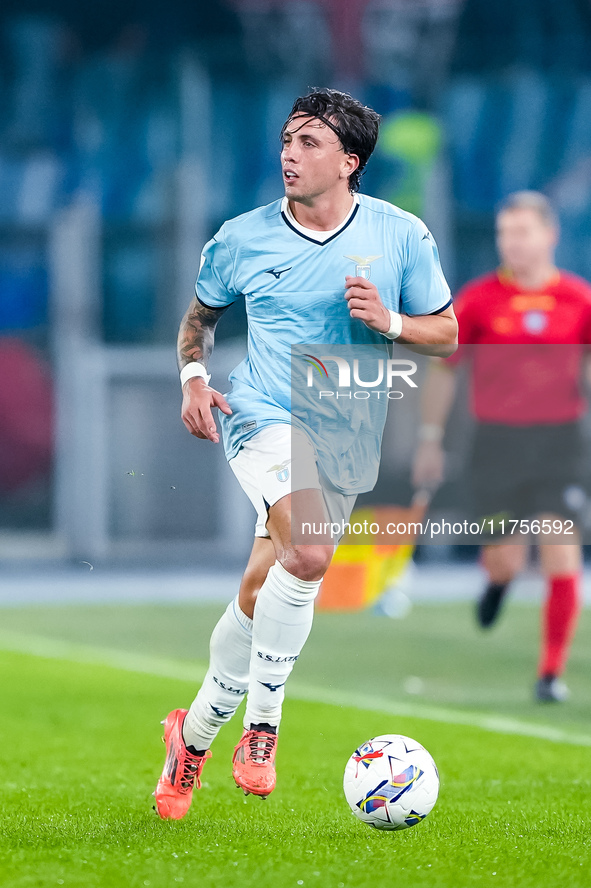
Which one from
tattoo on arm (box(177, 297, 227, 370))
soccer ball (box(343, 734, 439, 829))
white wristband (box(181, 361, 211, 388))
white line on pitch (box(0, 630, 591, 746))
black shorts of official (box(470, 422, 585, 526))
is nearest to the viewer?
soccer ball (box(343, 734, 439, 829))

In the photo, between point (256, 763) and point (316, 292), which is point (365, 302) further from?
point (256, 763)

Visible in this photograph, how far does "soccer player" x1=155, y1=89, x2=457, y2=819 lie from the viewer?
3.30m

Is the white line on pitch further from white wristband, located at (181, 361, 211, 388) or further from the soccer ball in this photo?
white wristband, located at (181, 361, 211, 388)

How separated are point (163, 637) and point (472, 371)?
298cm

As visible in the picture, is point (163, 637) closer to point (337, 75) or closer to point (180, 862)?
point (180, 862)

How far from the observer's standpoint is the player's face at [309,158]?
3369mm

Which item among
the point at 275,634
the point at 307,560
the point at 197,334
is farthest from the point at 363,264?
the point at 275,634

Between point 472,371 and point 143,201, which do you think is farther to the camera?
point 143,201

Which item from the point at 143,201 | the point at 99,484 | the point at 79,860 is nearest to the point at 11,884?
the point at 79,860

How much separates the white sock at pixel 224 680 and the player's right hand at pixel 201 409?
499 mm

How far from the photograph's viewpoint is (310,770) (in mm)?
4289

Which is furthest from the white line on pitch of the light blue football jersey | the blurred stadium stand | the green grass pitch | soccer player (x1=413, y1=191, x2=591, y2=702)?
the blurred stadium stand

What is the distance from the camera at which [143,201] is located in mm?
14648

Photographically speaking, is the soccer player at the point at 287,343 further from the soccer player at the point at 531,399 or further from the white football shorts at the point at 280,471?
the soccer player at the point at 531,399
